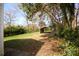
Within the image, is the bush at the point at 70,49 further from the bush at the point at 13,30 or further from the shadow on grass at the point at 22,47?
the bush at the point at 13,30

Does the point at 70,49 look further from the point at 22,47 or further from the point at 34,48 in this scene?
the point at 22,47

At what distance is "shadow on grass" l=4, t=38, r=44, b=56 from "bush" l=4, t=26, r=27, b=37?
8cm

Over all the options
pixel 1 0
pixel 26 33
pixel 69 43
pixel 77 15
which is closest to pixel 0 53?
pixel 26 33

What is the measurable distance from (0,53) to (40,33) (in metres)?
0.51

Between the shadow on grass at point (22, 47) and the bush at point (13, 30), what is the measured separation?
8 centimetres

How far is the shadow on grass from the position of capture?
8.84 ft

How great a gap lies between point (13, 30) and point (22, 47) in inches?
8.7

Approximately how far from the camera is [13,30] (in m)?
2.71

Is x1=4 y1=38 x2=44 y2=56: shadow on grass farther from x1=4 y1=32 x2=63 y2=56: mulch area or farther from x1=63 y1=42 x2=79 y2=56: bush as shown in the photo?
x1=63 y1=42 x2=79 y2=56: bush

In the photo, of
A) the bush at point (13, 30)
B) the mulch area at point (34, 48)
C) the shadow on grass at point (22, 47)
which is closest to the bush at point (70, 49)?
the mulch area at point (34, 48)

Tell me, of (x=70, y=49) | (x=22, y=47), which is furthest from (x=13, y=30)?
(x=70, y=49)

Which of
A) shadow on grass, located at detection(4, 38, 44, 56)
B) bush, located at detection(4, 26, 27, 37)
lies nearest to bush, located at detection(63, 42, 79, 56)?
shadow on grass, located at detection(4, 38, 44, 56)

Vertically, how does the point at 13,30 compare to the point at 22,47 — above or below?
above

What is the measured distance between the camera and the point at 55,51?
2.70 m
